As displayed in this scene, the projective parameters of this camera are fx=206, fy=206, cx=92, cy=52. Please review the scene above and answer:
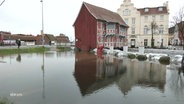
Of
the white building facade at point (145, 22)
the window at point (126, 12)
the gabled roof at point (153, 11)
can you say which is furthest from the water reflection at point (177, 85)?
the gabled roof at point (153, 11)

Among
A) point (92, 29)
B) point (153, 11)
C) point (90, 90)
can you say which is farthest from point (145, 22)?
point (90, 90)

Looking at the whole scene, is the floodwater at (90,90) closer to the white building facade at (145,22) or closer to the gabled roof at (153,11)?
the white building facade at (145,22)

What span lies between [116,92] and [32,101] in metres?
3.93

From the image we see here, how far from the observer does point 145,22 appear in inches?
2414

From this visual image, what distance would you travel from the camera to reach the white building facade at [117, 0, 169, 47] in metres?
59.7

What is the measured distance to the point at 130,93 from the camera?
984 centimetres

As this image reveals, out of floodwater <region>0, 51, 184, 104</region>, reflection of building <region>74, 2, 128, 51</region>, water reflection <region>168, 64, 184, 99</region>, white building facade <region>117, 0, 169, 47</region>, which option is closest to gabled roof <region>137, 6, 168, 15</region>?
white building facade <region>117, 0, 169, 47</region>

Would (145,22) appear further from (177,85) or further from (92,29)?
(177,85)

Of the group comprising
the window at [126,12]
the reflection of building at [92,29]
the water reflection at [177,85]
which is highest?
the window at [126,12]

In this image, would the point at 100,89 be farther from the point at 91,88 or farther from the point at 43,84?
the point at 43,84

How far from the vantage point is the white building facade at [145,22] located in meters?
59.7

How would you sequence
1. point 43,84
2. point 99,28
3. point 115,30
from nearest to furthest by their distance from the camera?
point 43,84 < point 99,28 < point 115,30

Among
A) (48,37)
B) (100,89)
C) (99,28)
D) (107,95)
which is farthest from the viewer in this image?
(48,37)

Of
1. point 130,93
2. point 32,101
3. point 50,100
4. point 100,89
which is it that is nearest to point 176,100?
point 130,93
